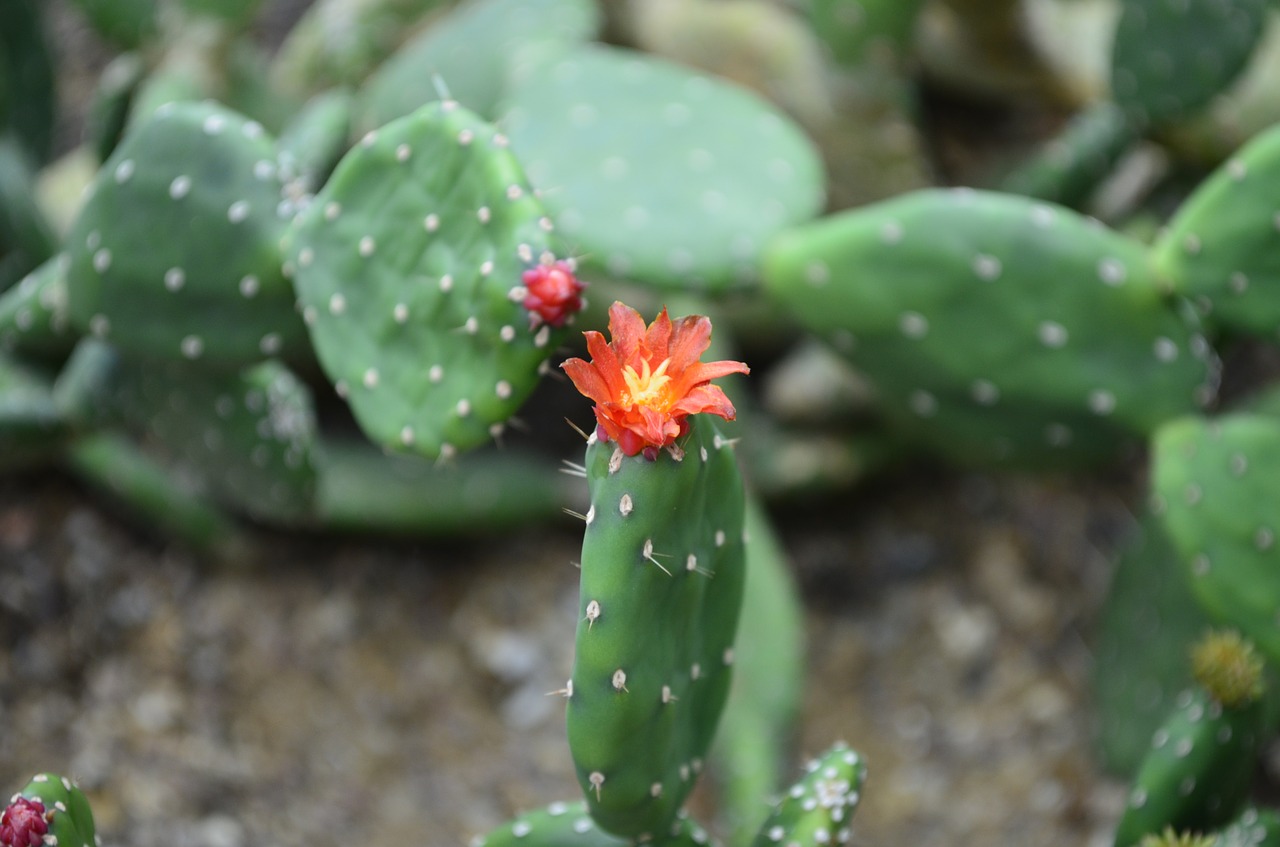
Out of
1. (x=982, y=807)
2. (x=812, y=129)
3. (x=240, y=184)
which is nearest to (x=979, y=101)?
(x=812, y=129)

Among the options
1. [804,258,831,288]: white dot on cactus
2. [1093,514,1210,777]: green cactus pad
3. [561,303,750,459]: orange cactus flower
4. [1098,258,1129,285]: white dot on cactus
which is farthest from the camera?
[1093,514,1210,777]: green cactus pad

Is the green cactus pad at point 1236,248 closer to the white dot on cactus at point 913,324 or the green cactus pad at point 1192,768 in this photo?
the white dot on cactus at point 913,324

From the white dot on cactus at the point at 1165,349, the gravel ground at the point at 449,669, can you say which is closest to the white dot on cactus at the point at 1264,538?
the white dot on cactus at the point at 1165,349

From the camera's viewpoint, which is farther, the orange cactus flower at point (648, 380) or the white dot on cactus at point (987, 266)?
the white dot on cactus at point (987, 266)

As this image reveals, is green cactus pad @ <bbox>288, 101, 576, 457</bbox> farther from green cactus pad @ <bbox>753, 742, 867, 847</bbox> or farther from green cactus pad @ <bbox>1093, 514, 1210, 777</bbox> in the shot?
green cactus pad @ <bbox>1093, 514, 1210, 777</bbox>

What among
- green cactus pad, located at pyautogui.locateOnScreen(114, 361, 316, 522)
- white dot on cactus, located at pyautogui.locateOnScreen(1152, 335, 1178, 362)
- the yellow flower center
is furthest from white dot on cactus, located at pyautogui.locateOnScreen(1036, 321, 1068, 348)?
green cactus pad, located at pyautogui.locateOnScreen(114, 361, 316, 522)

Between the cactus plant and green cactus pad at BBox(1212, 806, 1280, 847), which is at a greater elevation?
the cactus plant

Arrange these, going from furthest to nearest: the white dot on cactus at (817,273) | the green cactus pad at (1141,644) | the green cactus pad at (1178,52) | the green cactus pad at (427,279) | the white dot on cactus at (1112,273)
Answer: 1. the green cactus pad at (1178,52)
2. the green cactus pad at (1141,644)
3. the white dot on cactus at (817,273)
4. the white dot on cactus at (1112,273)
5. the green cactus pad at (427,279)
